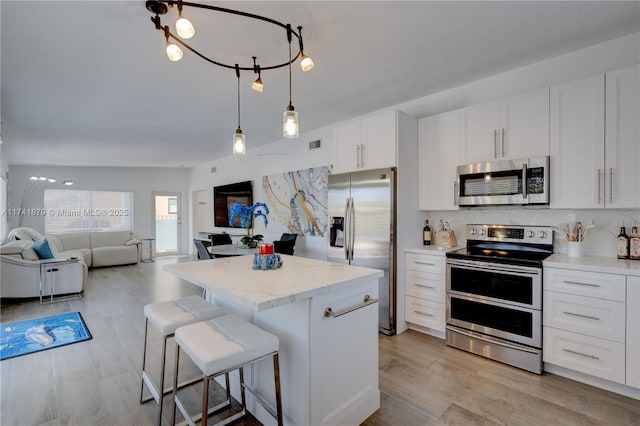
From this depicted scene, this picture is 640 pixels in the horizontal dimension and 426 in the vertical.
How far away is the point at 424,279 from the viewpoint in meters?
3.15

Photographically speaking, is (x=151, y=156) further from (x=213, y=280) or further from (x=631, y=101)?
(x=631, y=101)

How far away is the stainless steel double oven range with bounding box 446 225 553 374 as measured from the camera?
8.03 ft

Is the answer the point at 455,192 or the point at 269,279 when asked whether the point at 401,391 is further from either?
the point at 455,192

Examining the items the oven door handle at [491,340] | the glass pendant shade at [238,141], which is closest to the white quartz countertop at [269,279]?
the glass pendant shade at [238,141]

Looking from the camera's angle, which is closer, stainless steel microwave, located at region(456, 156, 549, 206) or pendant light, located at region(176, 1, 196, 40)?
pendant light, located at region(176, 1, 196, 40)

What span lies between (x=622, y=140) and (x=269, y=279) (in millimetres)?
2690

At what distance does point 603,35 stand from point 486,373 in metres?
2.77

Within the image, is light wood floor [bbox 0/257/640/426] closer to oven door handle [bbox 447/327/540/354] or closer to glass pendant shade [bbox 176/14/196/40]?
oven door handle [bbox 447/327/540/354]

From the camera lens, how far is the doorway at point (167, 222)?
351 inches

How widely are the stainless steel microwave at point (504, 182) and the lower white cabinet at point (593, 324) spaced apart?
65 centimetres

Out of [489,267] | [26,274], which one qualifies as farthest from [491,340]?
[26,274]

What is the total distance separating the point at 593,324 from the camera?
2.20 m

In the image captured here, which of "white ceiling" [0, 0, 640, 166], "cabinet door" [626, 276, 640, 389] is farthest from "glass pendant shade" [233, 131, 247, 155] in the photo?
"cabinet door" [626, 276, 640, 389]

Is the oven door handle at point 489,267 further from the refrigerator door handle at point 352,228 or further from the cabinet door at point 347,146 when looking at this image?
the cabinet door at point 347,146
